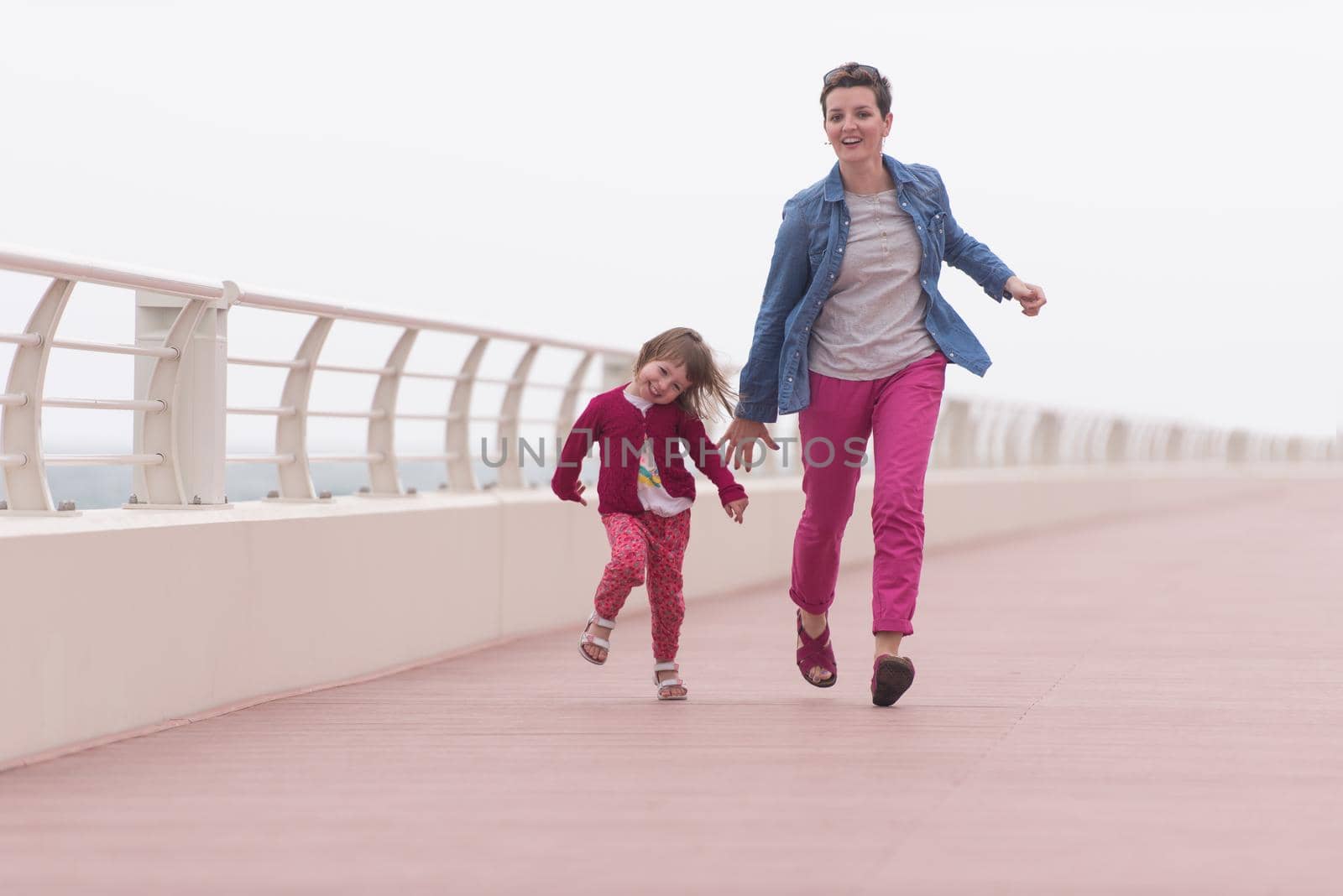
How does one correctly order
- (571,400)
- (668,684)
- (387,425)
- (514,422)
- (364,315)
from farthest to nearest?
(571,400) → (514,422) → (387,425) → (364,315) → (668,684)

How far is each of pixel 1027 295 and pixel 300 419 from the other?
2544 millimetres

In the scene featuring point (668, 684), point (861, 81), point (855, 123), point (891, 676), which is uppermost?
point (861, 81)

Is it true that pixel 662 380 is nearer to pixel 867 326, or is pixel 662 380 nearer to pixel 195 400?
pixel 867 326

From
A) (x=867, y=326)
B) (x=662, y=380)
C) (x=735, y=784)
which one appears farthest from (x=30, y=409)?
(x=867, y=326)

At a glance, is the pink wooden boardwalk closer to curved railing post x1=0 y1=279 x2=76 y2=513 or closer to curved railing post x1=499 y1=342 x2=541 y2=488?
curved railing post x1=0 y1=279 x2=76 y2=513

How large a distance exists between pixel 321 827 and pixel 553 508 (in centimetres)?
513

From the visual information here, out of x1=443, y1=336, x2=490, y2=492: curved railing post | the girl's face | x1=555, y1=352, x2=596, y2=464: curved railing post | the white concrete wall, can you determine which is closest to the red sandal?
the girl's face

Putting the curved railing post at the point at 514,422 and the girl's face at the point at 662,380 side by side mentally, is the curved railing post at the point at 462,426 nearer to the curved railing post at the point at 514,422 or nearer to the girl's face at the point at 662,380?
the curved railing post at the point at 514,422

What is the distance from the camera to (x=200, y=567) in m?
5.97

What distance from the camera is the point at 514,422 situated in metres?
9.44

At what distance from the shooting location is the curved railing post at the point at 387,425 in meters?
8.00

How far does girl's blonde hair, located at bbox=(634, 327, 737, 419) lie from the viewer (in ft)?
21.1

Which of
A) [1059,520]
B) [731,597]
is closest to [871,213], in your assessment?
[731,597]

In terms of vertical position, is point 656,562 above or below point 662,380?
below
